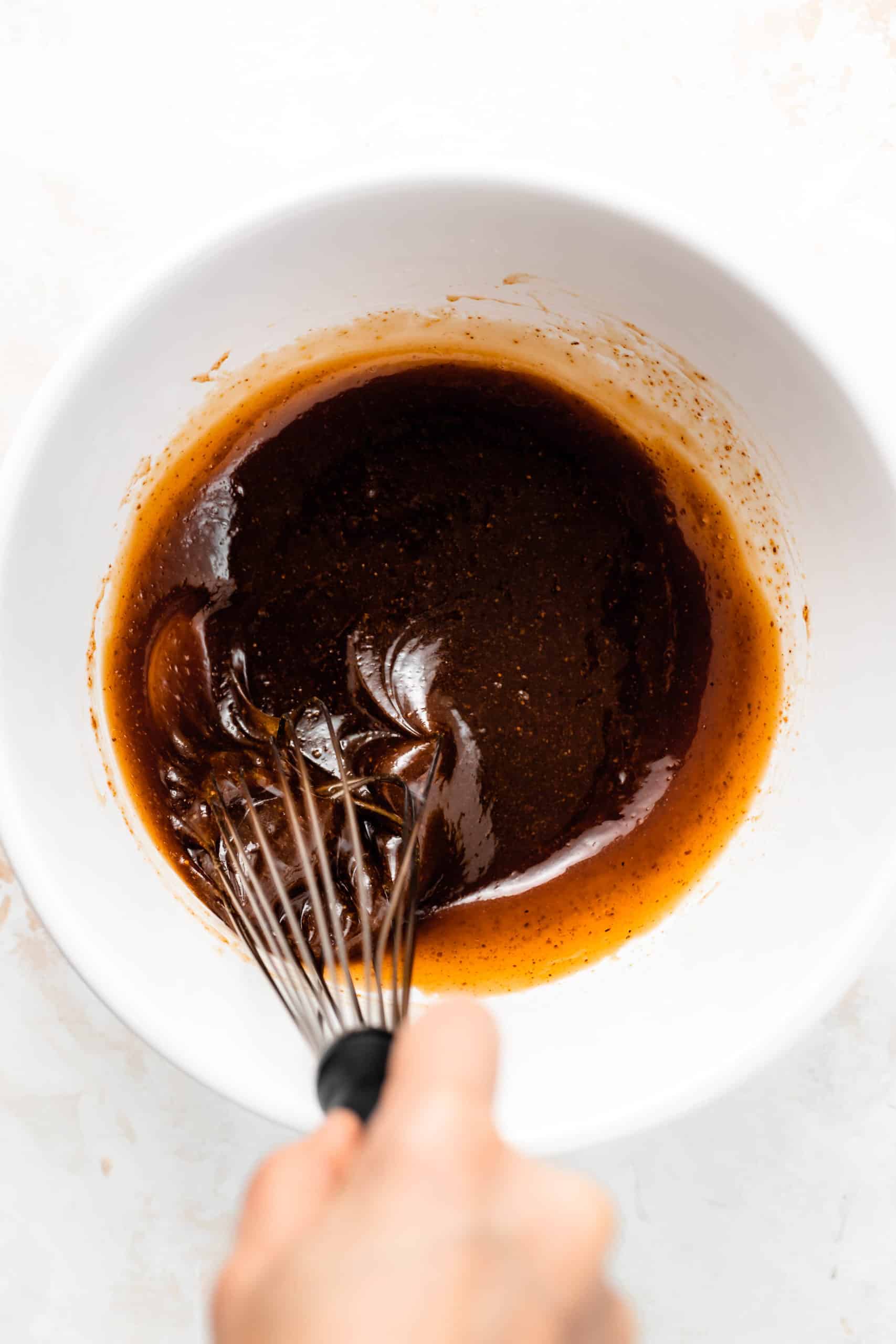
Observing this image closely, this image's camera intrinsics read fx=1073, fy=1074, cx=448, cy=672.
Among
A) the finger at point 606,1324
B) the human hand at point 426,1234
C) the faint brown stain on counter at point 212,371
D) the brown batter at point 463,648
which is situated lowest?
the finger at point 606,1324

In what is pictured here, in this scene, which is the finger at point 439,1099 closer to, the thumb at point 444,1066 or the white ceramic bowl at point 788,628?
the thumb at point 444,1066

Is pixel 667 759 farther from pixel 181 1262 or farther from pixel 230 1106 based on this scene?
pixel 181 1262

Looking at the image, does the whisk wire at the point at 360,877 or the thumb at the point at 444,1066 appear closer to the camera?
the thumb at the point at 444,1066

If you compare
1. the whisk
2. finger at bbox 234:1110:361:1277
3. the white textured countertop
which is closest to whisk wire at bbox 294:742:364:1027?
the whisk

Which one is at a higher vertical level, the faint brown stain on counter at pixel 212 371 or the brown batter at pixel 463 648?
the faint brown stain on counter at pixel 212 371

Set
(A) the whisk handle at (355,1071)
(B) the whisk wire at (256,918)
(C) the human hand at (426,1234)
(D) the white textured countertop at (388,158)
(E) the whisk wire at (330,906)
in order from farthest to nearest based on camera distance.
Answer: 1. (D) the white textured countertop at (388,158)
2. (B) the whisk wire at (256,918)
3. (E) the whisk wire at (330,906)
4. (A) the whisk handle at (355,1071)
5. (C) the human hand at (426,1234)

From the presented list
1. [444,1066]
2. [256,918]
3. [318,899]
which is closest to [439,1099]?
[444,1066]

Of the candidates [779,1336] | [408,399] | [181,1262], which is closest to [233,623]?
[408,399]

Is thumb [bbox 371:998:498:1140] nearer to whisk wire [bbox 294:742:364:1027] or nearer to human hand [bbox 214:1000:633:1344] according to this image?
human hand [bbox 214:1000:633:1344]

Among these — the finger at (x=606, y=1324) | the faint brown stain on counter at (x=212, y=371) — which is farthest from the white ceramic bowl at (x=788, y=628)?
the finger at (x=606, y=1324)

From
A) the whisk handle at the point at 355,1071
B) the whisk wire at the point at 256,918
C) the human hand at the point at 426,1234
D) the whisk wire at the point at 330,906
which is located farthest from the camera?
the whisk wire at the point at 256,918
